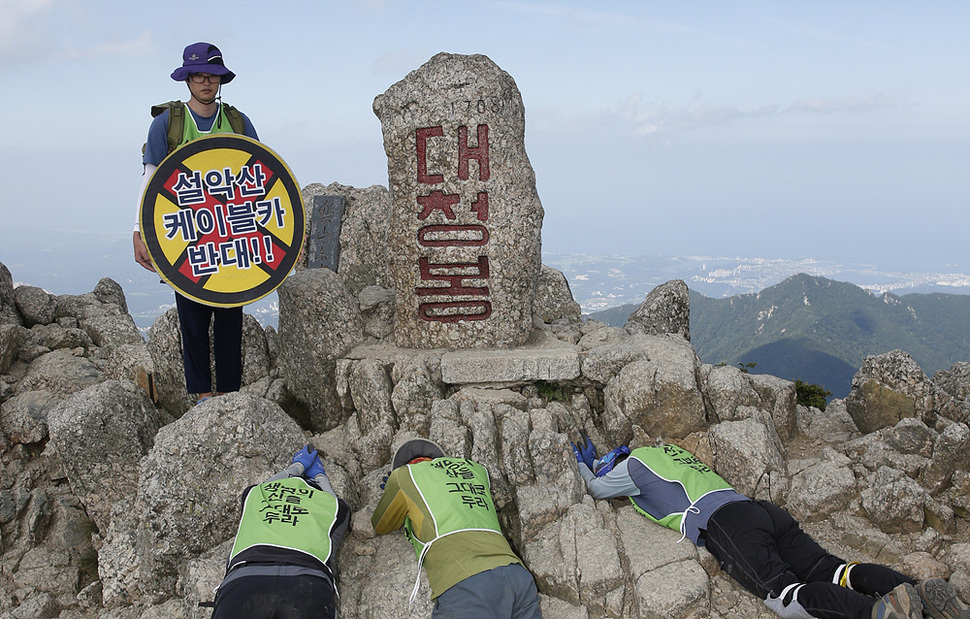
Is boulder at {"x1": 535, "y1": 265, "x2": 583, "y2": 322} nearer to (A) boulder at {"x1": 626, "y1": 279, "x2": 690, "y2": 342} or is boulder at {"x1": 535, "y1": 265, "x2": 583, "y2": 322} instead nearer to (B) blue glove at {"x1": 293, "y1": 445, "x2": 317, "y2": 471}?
(A) boulder at {"x1": 626, "y1": 279, "x2": 690, "y2": 342}

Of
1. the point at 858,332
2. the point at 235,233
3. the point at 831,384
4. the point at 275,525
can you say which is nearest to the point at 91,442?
the point at 235,233

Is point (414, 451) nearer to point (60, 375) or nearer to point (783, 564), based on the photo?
point (783, 564)

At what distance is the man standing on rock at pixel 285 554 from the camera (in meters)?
4.77

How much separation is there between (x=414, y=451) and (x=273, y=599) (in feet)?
7.12

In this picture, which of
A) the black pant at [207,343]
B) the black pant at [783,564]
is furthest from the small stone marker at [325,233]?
the black pant at [783,564]

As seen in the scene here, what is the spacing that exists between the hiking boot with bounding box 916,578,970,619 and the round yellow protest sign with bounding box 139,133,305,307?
6161 mm

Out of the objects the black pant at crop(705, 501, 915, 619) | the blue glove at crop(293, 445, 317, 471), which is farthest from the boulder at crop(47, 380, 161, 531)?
the black pant at crop(705, 501, 915, 619)

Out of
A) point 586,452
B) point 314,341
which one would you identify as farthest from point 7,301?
point 586,452

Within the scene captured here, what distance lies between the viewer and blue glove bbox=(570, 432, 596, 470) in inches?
286

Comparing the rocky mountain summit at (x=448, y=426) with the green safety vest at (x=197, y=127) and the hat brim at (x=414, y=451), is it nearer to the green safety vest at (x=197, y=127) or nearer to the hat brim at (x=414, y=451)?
the hat brim at (x=414, y=451)

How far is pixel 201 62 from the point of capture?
654cm

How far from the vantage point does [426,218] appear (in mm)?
8422

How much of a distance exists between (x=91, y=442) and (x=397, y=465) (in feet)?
10.9

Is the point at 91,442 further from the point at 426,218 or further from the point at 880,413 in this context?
the point at 880,413
